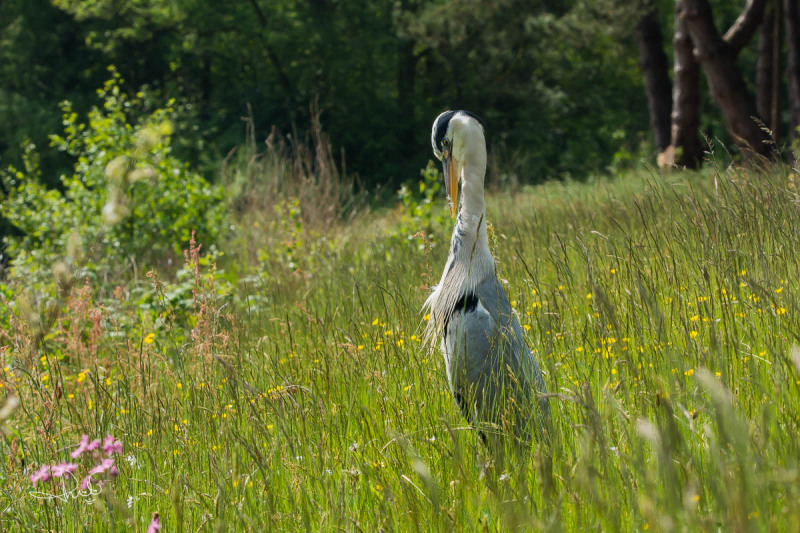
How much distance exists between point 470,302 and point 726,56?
32.1 ft

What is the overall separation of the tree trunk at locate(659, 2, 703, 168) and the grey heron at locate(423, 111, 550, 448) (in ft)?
32.1

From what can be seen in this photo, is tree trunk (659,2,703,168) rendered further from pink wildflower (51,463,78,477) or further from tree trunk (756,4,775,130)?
pink wildflower (51,463,78,477)

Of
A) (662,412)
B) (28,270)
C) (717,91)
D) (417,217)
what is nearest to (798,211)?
(662,412)

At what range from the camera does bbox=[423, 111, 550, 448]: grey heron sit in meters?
2.68

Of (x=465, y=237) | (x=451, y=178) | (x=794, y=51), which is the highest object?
(x=794, y=51)

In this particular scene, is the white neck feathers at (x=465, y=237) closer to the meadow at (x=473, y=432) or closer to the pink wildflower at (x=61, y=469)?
the meadow at (x=473, y=432)

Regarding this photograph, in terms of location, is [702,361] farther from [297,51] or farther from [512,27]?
[297,51]

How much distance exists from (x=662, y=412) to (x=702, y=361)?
583 mm

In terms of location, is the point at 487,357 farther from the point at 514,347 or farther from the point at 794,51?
the point at 794,51

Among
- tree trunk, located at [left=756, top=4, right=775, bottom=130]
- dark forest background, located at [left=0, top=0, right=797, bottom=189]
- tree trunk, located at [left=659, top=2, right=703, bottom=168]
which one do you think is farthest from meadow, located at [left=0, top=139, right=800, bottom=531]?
dark forest background, located at [left=0, top=0, right=797, bottom=189]

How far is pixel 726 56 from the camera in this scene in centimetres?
1103

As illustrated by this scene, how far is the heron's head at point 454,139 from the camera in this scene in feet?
11.3

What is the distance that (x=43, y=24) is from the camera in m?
27.3

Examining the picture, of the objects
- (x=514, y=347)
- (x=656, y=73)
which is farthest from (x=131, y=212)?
(x=656, y=73)
